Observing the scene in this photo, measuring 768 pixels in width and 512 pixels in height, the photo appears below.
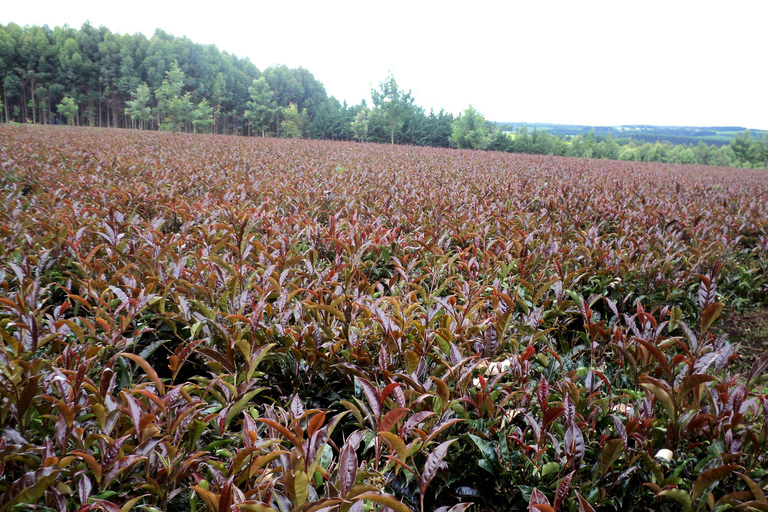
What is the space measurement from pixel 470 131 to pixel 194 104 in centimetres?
4509

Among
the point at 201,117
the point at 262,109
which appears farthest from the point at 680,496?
the point at 262,109

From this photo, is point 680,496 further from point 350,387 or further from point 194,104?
point 194,104

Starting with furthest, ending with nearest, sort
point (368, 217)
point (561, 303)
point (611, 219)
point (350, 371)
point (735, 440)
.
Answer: point (611, 219) → point (368, 217) → point (561, 303) → point (350, 371) → point (735, 440)

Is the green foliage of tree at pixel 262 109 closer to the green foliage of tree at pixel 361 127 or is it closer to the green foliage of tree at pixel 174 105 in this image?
the green foliage of tree at pixel 174 105

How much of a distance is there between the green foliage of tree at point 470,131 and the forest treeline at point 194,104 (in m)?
0.11

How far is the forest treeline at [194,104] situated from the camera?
49.8 metres

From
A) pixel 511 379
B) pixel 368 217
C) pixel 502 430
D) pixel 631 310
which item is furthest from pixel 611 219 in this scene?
pixel 502 430

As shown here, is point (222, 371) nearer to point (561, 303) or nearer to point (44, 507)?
point (44, 507)

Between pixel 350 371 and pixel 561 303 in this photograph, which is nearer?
pixel 350 371

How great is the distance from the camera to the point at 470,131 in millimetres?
44000

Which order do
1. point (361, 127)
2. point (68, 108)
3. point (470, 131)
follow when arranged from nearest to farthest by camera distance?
point (470, 131), point (361, 127), point (68, 108)

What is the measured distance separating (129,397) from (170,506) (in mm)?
378

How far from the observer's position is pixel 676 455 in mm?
1323

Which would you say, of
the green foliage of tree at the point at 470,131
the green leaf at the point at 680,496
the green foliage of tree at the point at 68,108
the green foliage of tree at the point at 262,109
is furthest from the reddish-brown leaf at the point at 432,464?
the green foliage of tree at the point at 68,108
